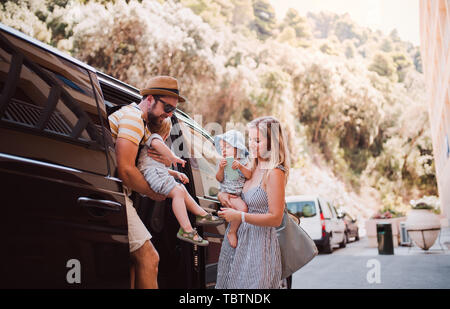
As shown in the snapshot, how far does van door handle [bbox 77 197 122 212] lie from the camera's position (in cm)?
229

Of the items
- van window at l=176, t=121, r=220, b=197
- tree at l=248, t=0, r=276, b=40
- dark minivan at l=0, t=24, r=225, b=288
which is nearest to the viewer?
dark minivan at l=0, t=24, r=225, b=288

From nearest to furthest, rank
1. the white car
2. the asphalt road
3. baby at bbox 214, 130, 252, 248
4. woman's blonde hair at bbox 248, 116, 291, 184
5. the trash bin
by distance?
woman's blonde hair at bbox 248, 116, 291, 184, baby at bbox 214, 130, 252, 248, the asphalt road, the trash bin, the white car

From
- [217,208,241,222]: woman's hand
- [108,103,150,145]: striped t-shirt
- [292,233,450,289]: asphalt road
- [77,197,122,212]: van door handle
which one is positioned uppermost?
[108,103,150,145]: striped t-shirt

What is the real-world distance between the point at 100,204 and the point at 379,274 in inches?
309

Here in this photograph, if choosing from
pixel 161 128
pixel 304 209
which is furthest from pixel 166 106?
pixel 304 209

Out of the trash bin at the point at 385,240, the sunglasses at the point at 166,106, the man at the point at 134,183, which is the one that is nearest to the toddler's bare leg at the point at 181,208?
the man at the point at 134,183

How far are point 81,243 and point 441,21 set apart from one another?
1972cm

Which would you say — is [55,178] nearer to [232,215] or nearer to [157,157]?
[157,157]

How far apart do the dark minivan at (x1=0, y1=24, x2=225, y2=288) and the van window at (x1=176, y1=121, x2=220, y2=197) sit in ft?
4.62

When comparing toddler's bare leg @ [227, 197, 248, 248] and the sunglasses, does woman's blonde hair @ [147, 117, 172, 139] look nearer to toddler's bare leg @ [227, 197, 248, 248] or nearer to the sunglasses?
the sunglasses

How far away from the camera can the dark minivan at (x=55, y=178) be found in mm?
1925

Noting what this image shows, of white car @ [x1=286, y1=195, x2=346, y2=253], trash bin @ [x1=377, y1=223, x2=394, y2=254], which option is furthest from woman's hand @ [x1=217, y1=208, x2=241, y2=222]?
white car @ [x1=286, y1=195, x2=346, y2=253]

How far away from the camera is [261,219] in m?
2.83

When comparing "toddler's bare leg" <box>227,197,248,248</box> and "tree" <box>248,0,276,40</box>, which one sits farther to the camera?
"tree" <box>248,0,276,40</box>
